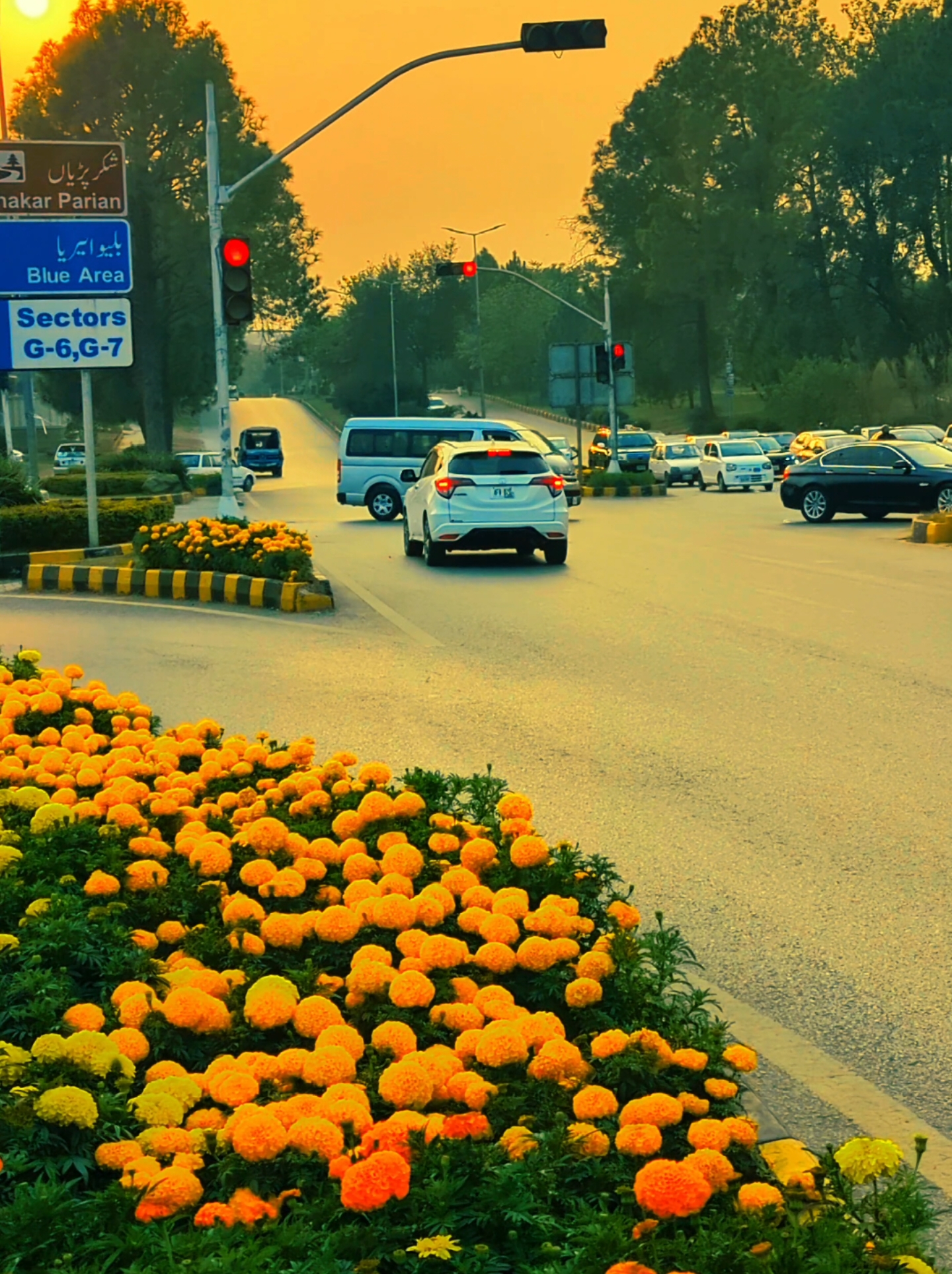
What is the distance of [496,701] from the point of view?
1067 centimetres

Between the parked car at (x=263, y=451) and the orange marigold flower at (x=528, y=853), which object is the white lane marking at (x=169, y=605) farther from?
the parked car at (x=263, y=451)

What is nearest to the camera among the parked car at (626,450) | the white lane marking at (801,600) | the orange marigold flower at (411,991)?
the orange marigold flower at (411,991)

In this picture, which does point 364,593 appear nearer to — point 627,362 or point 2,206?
point 2,206

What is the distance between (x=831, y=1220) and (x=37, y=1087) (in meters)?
1.46

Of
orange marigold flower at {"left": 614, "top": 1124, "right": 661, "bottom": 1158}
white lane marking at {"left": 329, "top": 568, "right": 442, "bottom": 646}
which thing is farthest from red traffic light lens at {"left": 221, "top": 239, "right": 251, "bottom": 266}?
orange marigold flower at {"left": 614, "top": 1124, "right": 661, "bottom": 1158}

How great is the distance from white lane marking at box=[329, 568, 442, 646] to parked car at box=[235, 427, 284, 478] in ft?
184

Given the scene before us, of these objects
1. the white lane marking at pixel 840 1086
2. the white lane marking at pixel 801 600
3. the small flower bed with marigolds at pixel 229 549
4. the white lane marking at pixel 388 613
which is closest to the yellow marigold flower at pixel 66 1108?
the white lane marking at pixel 840 1086

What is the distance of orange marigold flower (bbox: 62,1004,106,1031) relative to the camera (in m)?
3.68

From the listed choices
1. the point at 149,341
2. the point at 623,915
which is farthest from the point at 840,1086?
the point at 149,341

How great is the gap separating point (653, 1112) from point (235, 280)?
20.2 meters

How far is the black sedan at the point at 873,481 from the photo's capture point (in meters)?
30.8

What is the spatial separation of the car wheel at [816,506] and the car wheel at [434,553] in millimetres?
11420

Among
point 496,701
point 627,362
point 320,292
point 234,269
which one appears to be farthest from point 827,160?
point 496,701

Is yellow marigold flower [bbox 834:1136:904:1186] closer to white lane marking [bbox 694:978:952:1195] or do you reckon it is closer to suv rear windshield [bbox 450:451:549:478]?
white lane marking [bbox 694:978:952:1195]
